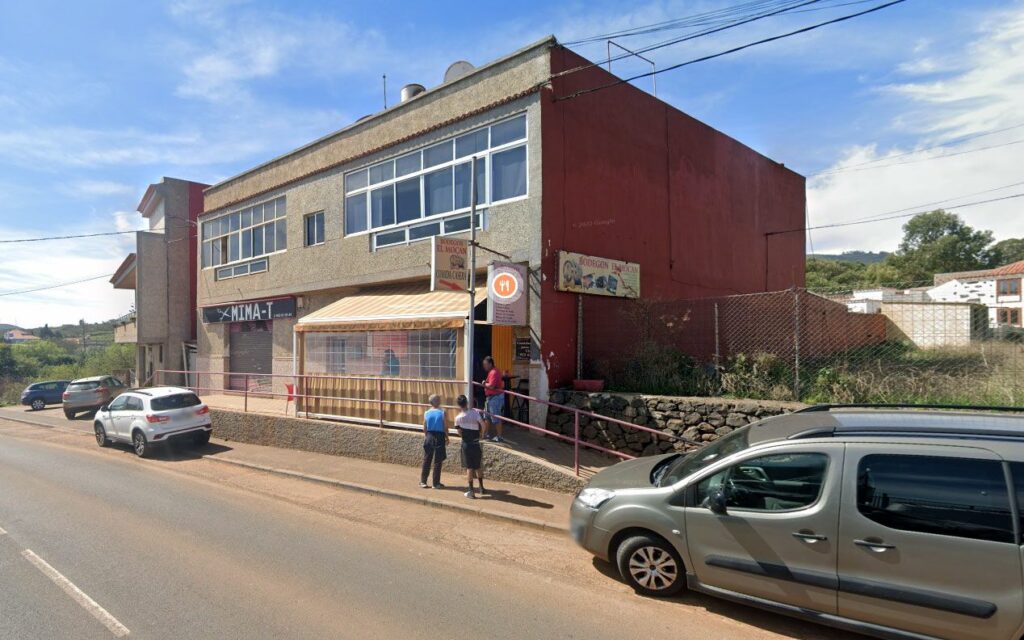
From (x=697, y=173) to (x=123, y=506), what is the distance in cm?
1462

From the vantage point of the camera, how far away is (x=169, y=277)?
2455cm

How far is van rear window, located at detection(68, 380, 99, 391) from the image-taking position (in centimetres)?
2255

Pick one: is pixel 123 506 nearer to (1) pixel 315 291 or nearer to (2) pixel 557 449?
(2) pixel 557 449

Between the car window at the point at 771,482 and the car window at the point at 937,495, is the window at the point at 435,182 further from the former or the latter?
the car window at the point at 937,495

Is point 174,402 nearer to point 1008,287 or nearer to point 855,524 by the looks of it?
point 855,524

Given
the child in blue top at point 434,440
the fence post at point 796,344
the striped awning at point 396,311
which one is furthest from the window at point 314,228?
the fence post at point 796,344

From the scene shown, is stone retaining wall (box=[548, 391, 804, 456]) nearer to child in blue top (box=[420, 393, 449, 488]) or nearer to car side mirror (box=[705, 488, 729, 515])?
child in blue top (box=[420, 393, 449, 488])

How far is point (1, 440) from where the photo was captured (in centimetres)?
→ 1719

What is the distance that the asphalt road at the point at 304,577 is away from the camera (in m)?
4.45

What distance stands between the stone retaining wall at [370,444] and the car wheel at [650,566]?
3044 mm

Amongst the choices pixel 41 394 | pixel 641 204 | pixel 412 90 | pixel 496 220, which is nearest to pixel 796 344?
pixel 641 204

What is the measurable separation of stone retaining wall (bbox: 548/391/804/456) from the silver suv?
3708mm

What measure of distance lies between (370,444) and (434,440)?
115 inches

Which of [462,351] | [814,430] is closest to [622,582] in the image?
[814,430]
